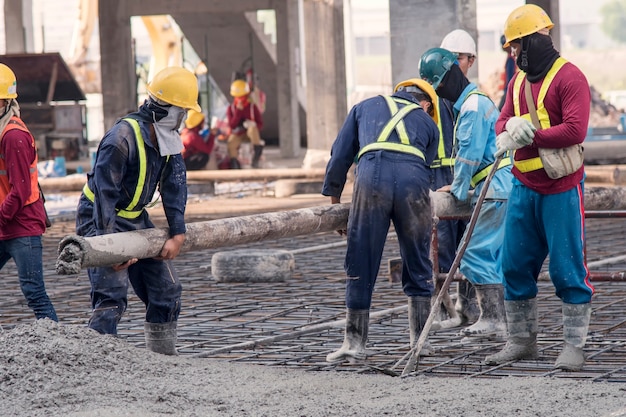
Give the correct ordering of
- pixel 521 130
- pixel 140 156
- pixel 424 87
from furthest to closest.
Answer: pixel 424 87 → pixel 140 156 → pixel 521 130

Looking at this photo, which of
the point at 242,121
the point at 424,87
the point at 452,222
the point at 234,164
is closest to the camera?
the point at 424,87

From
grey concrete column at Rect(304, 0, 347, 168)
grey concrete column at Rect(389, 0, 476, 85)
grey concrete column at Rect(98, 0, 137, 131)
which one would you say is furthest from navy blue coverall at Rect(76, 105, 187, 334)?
grey concrete column at Rect(98, 0, 137, 131)

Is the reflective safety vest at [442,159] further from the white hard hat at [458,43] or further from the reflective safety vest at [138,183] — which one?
the reflective safety vest at [138,183]

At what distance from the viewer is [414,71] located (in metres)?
11.9

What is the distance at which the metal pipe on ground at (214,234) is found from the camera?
489cm

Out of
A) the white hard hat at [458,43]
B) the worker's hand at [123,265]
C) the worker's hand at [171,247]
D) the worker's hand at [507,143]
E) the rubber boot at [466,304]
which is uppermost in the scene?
the white hard hat at [458,43]

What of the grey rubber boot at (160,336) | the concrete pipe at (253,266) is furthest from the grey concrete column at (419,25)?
the grey rubber boot at (160,336)

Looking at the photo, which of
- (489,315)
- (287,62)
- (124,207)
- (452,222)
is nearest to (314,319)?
(452,222)

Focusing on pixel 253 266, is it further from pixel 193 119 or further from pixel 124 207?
pixel 193 119

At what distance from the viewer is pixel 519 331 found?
18.7ft

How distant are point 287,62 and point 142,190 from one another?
19362mm

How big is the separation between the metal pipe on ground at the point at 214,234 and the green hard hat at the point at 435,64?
0.70 metres

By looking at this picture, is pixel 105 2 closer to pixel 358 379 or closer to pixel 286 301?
pixel 286 301

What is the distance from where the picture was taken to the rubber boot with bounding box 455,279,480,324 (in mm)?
6980
